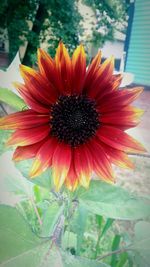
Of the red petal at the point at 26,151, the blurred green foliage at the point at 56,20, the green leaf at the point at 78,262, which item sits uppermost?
the blurred green foliage at the point at 56,20

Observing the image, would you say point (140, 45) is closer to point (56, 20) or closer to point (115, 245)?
point (56, 20)

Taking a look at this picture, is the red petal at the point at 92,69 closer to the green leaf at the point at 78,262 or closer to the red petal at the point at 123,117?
the red petal at the point at 123,117

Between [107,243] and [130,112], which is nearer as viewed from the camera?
[130,112]

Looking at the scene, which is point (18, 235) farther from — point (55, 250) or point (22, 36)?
point (22, 36)

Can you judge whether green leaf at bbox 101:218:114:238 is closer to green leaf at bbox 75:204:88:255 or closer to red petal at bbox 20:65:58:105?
green leaf at bbox 75:204:88:255

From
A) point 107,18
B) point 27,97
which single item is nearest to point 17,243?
point 27,97

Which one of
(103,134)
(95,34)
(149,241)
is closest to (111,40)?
(95,34)

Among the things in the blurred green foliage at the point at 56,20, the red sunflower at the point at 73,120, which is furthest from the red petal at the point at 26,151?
the blurred green foliage at the point at 56,20
